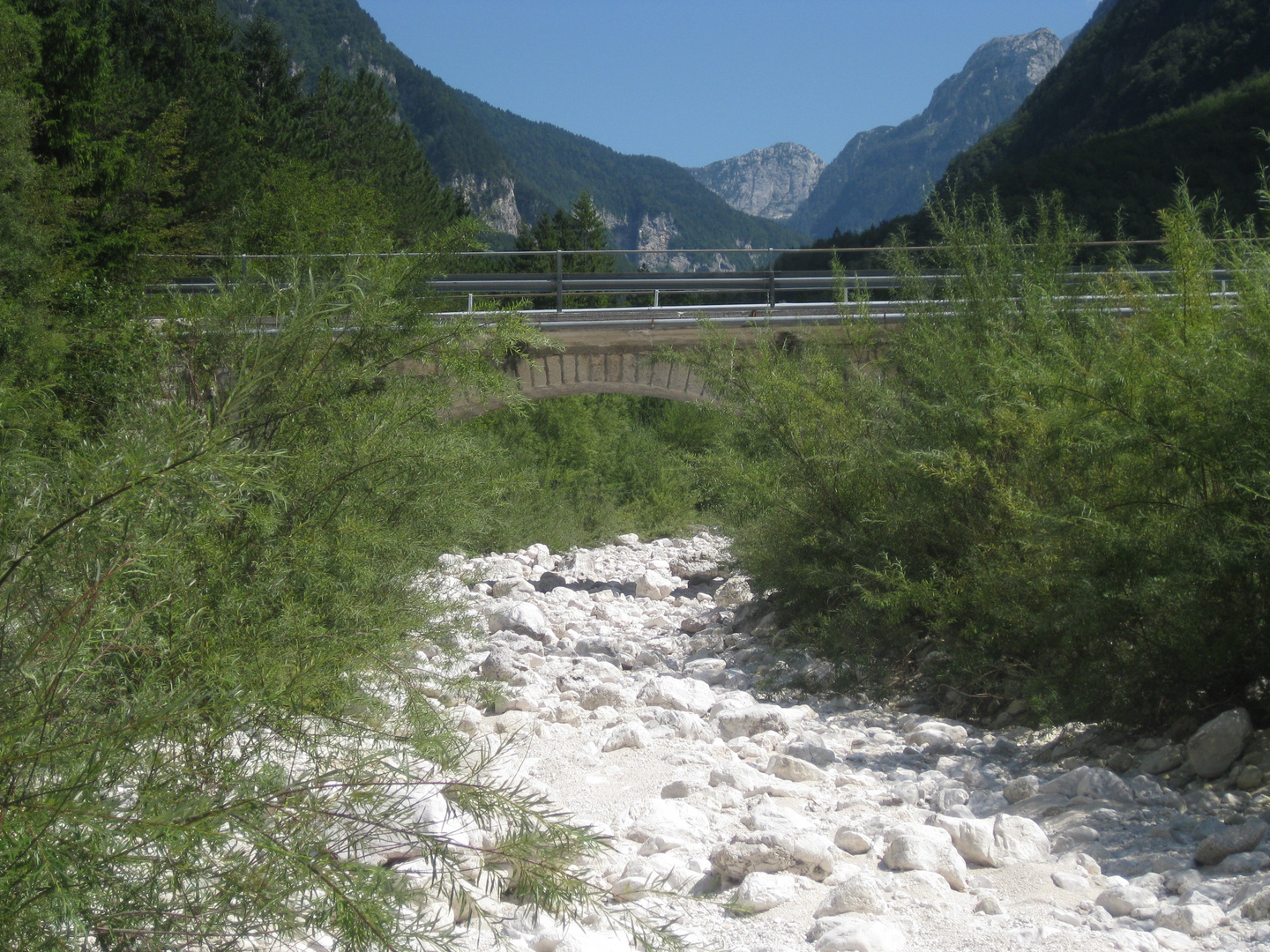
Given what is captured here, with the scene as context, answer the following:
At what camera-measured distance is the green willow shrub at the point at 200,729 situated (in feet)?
5.56

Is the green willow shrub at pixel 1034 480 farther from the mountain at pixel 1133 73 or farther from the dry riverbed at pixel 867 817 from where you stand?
the mountain at pixel 1133 73

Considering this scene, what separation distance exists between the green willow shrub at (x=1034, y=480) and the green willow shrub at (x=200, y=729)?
2.87 metres

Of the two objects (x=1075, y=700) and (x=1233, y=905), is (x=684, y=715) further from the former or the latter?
(x=1233, y=905)

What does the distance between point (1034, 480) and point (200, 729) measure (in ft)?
14.8

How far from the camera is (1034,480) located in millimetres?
5410

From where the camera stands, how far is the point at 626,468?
Result: 74.1 feet

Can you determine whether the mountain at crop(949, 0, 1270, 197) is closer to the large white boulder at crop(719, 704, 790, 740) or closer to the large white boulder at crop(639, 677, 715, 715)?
the large white boulder at crop(639, 677, 715, 715)

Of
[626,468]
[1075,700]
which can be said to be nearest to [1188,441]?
[1075,700]

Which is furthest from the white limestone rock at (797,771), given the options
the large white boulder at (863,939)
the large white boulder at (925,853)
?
the large white boulder at (863,939)

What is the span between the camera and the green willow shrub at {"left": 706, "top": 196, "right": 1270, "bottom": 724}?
3.99 m

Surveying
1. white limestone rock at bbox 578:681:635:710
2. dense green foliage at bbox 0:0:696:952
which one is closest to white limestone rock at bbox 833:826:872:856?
dense green foliage at bbox 0:0:696:952

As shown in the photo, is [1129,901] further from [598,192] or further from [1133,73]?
[598,192]

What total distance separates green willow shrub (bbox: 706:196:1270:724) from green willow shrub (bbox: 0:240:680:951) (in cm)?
287

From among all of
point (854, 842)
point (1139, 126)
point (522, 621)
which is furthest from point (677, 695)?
point (1139, 126)
